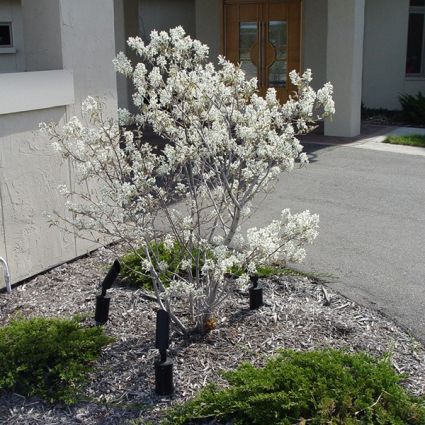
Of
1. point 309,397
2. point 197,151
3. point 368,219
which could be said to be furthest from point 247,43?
point 309,397

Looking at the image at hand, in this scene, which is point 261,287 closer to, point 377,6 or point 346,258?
point 346,258

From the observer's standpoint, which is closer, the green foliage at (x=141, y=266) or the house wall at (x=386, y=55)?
the green foliage at (x=141, y=266)

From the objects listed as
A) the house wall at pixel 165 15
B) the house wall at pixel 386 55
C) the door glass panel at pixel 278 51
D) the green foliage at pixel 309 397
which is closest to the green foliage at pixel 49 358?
the green foliage at pixel 309 397

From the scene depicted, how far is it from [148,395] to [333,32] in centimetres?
985

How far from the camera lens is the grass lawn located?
39.5 ft

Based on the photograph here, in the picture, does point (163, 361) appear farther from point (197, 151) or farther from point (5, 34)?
point (5, 34)

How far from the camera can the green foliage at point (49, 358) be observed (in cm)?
396

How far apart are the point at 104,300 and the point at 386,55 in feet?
44.4

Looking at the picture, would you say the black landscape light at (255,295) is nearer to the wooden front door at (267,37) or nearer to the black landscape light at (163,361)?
the black landscape light at (163,361)

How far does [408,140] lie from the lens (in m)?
12.2

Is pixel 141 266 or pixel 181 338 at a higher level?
pixel 141 266

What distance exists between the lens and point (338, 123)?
42.3 ft

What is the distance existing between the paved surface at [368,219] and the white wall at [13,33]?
4.81m

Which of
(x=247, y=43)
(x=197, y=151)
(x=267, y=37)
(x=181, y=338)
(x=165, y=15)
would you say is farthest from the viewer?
(x=165, y=15)
